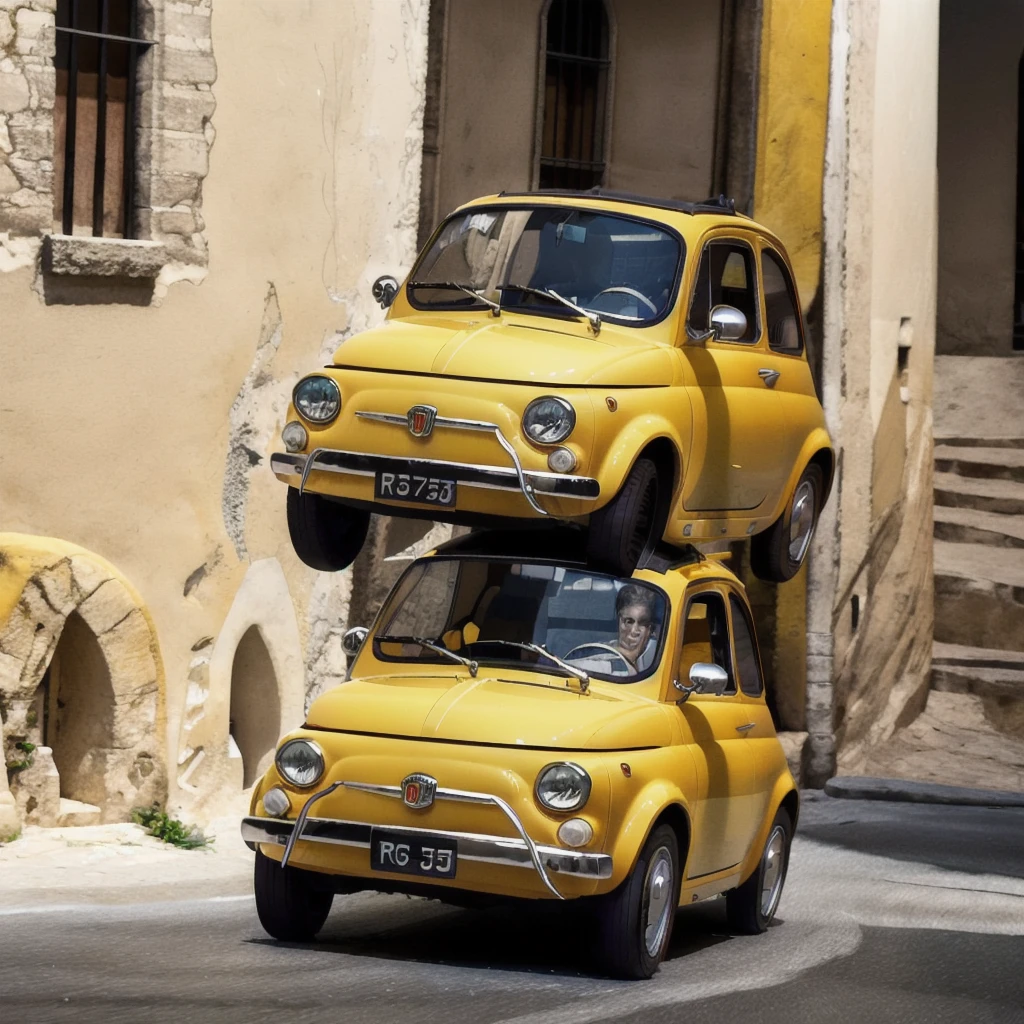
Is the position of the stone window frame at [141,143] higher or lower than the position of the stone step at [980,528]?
higher

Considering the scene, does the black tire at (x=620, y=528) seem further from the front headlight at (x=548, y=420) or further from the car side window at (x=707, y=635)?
the car side window at (x=707, y=635)

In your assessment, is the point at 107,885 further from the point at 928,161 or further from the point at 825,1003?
the point at 928,161

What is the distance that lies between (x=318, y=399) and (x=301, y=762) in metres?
1.78

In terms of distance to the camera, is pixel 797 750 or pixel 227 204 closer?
pixel 227 204

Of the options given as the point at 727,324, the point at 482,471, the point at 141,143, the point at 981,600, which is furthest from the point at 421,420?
the point at 981,600

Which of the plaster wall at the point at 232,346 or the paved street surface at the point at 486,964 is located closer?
the paved street surface at the point at 486,964

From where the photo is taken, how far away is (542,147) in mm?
18312

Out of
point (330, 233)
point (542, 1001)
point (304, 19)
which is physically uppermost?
point (304, 19)

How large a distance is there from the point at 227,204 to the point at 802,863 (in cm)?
557

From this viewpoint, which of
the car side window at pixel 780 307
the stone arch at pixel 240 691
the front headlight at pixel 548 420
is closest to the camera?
the front headlight at pixel 548 420

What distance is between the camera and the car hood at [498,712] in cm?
777

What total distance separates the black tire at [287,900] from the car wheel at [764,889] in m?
2.30

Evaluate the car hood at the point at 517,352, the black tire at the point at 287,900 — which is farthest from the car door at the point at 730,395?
the black tire at the point at 287,900

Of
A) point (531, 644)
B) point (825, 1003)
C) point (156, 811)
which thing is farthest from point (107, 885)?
point (825, 1003)
